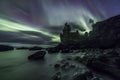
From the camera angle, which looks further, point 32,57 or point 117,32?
point 117,32

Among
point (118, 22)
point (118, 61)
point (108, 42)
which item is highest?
point (118, 22)

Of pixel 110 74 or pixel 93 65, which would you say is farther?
pixel 93 65

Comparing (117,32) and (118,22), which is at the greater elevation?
(118,22)

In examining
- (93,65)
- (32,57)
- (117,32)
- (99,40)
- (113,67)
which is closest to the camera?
(113,67)

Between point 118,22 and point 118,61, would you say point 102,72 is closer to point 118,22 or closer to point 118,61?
point 118,61

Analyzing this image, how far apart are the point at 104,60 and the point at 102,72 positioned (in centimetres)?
778

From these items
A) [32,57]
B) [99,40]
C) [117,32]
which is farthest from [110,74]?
[99,40]

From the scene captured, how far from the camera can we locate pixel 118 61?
68.9 meters

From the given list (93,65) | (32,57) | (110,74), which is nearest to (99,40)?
(32,57)

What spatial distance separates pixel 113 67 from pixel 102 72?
5055mm

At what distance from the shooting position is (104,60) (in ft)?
237

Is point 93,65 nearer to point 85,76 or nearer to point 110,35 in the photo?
point 85,76

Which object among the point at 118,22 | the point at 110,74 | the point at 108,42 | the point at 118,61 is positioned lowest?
the point at 110,74

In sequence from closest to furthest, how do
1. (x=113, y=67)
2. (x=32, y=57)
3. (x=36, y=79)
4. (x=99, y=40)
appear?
(x=36, y=79)
(x=113, y=67)
(x=32, y=57)
(x=99, y=40)
